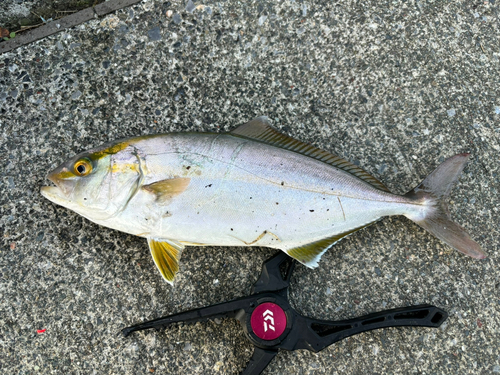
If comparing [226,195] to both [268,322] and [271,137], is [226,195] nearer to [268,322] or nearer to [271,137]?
[271,137]

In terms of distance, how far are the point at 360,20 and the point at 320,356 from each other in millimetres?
2298

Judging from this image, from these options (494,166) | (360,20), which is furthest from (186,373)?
(360,20)

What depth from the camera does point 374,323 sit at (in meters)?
2.19

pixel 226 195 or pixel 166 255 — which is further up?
pixel 226 195

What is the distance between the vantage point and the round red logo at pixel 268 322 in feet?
6.95

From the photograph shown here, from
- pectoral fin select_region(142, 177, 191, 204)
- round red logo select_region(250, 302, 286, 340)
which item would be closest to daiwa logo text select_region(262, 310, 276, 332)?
round red logo select_region(250, 302, 286, 340)

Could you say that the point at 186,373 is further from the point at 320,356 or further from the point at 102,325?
the point at 320,356

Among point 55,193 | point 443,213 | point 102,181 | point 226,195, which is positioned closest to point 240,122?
point 226,195

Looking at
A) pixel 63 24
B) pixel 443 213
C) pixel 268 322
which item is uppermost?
pixel 63 24

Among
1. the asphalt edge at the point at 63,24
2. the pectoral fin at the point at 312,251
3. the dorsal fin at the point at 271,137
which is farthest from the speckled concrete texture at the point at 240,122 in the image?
the dorsal fin at the point at 271,137

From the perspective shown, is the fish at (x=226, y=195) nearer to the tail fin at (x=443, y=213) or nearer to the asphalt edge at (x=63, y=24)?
the tail fin at (x=443, y=213)

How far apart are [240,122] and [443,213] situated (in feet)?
4.51

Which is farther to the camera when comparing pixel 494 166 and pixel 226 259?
pixel 494 166

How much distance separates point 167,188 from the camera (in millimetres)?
2029
